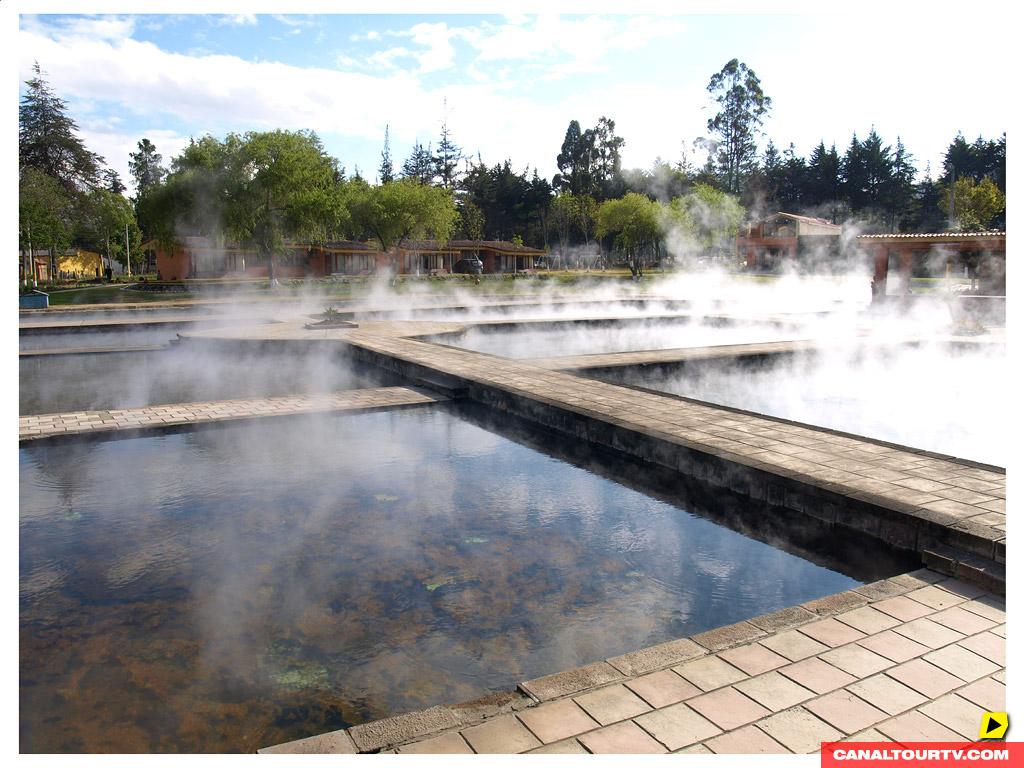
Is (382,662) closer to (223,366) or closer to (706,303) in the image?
(223,366)

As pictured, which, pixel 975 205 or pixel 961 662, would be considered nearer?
pixel 961 662

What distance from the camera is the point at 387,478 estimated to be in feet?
18.9

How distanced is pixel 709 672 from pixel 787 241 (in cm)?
4765

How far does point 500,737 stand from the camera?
234 centimetres

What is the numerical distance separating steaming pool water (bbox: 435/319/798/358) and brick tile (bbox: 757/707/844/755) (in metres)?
10.7

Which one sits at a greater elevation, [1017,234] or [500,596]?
[1017,234]

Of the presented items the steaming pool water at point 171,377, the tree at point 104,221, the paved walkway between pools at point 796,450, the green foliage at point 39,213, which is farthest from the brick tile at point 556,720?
the tree at point 104,221

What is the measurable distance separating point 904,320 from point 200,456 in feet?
55.9

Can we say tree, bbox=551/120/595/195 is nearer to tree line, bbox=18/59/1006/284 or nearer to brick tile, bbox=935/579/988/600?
tree line, bbox=18/59/1006/284

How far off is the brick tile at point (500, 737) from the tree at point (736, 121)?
205 feet

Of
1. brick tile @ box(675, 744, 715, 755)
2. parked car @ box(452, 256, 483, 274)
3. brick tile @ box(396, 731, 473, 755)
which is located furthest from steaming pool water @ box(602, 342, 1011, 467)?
parked car @ box(452, 256, 483, 274)

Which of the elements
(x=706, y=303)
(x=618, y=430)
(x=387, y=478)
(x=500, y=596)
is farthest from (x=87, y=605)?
(x=706, y=303)

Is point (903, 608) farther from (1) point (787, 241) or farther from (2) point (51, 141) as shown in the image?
(2) point (51, 141)


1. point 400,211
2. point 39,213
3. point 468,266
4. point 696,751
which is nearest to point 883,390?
point 696,751
